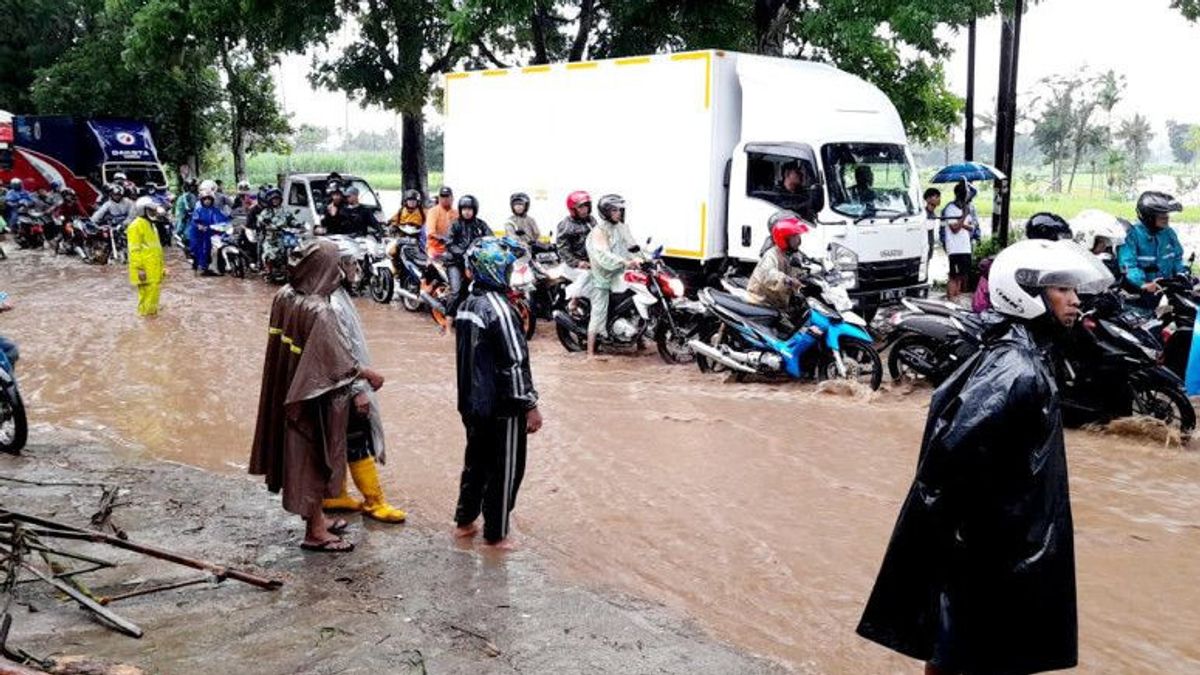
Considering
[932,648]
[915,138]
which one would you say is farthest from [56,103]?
[932,648]

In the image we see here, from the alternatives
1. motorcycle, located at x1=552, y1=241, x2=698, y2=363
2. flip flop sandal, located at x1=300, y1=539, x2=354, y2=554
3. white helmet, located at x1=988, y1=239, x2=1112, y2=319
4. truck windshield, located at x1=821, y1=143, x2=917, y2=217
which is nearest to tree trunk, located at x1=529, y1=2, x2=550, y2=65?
truck windshield, located at x1=821, y1=143, x2=917, y2=217

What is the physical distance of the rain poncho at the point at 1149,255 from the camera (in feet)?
28.1

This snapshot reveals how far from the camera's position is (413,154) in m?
22.5

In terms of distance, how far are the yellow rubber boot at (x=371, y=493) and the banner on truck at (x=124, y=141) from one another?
21.8 metres

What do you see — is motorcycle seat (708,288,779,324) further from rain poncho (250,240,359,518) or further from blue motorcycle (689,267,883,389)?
rain poncho (250,240,359,518)

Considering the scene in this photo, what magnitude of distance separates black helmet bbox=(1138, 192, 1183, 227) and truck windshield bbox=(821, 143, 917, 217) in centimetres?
296

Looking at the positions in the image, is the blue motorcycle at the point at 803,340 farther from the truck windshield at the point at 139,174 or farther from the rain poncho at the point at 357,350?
the truck windshield at the point at 139,174

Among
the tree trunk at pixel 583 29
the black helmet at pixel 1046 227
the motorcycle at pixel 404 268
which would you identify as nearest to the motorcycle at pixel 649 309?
the black helmet at pixel 1046 227

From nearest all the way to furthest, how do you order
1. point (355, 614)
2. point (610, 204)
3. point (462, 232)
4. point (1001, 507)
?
point (1001, 507), point (355, 614), point (610, 204), point (462, 232)

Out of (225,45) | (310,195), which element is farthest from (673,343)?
(225,45)

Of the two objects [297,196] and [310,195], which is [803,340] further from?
[297,196]

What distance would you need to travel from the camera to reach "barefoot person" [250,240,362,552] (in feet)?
16.0

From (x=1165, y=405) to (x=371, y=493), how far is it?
17.9 ft

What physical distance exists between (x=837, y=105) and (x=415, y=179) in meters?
13.0
